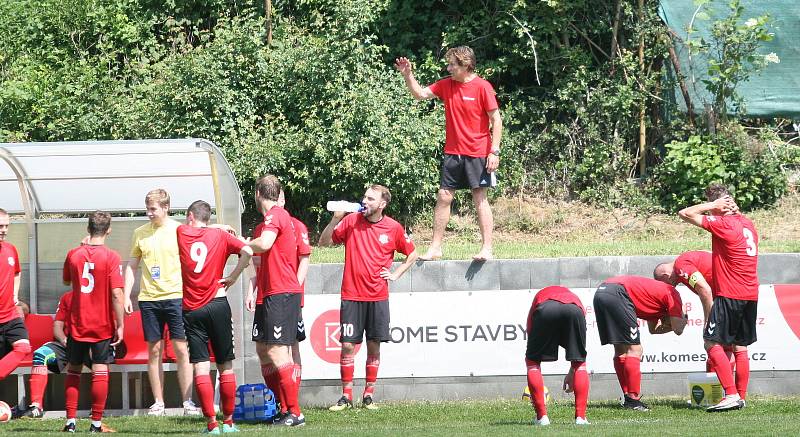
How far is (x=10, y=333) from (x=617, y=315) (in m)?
5.42

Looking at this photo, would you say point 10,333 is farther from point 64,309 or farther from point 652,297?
point 652,297

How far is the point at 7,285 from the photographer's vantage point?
9539 millimetres

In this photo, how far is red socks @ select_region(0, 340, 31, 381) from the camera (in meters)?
9.38

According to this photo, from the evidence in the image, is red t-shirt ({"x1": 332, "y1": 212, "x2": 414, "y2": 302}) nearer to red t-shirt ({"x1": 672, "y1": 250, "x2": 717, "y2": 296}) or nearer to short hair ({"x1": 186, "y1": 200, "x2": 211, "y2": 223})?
short hair ({"x1": 186, "y1": 200, "x2": 211, "y2": 223})

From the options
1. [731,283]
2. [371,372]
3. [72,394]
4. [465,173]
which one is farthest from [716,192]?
[72,394]

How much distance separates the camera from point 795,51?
15500 mm

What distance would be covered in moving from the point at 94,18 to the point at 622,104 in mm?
8636

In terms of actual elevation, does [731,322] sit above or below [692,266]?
below

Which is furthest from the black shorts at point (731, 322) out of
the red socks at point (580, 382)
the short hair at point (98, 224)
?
the short hair at point (98, 224)

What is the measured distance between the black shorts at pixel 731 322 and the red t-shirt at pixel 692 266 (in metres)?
0.17

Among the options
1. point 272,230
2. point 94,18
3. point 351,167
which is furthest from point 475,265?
point 94,18

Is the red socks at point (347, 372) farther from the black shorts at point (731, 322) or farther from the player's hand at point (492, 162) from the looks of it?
the black shorts at point (731, 322)

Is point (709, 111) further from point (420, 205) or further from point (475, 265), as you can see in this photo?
point (475, 265)

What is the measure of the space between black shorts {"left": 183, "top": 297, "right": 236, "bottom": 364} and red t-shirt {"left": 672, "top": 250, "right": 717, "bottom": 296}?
4.21 metres
